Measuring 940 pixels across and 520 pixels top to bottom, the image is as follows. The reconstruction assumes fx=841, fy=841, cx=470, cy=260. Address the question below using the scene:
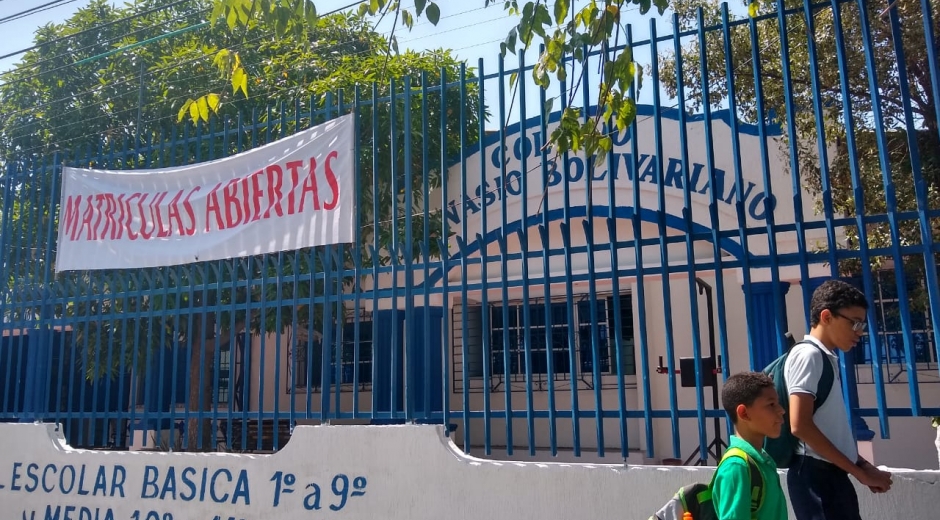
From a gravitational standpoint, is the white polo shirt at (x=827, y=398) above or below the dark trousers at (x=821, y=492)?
above

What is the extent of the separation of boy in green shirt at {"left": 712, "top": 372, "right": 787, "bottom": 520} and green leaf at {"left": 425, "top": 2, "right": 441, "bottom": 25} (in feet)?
8.06

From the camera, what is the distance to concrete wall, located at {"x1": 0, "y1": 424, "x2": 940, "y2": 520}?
4219mm

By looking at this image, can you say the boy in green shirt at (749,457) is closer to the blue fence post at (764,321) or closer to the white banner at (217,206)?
the white banner at (217,206)

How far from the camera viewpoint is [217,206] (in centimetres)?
603

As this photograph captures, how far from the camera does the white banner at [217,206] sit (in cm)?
555

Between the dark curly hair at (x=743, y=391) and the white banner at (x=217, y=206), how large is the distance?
311cm

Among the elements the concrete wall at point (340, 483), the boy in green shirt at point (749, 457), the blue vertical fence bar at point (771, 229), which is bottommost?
the concrete wall at point (340, 483)

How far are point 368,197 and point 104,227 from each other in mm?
2323

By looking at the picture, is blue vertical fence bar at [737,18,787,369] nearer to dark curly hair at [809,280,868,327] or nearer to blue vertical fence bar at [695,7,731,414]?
blue vertical fence bar at [695,7,731,414]

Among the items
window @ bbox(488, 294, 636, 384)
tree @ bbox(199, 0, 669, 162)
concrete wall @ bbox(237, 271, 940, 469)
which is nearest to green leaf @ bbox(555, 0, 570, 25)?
tree @ bbox(199, 0, 669, 162)

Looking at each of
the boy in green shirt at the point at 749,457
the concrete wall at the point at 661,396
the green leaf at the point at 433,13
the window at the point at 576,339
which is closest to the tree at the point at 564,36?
the green leaf at the point at 433,13

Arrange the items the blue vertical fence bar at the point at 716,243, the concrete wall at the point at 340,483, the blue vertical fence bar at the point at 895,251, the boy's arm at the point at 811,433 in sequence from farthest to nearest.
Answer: the concrete wall at the point at 340,483, the blue vertical fence bar at the point at 716,243, the blue vertical fence bar at the point at 895,251, the boy's arm at the point at 811,433

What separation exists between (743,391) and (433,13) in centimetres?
255

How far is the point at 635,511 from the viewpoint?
4199 millimetres
